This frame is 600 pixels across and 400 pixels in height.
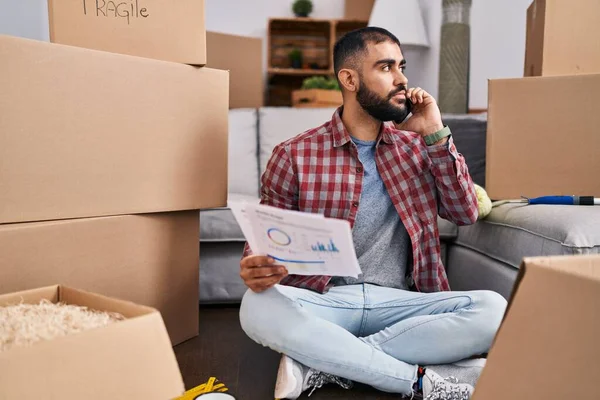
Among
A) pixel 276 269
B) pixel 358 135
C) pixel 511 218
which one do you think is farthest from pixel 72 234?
pixel 511 218

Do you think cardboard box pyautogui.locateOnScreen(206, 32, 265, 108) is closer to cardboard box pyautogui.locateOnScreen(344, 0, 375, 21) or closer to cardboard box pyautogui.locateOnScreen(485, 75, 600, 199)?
cardboard box pyautogui.locateOnScreen(344, 0, 375, 21)

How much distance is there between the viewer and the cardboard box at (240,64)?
2570 mm

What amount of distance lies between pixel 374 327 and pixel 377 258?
6.2 inches

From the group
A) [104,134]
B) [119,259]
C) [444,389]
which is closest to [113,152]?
[104,134]

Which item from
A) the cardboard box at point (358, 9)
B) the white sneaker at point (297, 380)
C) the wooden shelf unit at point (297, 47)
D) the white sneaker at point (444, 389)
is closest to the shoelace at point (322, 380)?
the white sneaker at point (297, 380)

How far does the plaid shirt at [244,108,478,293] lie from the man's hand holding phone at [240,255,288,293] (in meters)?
0.16

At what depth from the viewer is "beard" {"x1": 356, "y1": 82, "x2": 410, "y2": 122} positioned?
1322 mm

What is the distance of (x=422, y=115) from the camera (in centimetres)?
130

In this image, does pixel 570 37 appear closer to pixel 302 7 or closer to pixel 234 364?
pixel 234 364

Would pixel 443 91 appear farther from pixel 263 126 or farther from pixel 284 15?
pixel 284 15

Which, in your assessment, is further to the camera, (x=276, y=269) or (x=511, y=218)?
(x=511, y=218)

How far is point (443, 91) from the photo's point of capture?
2326 mm

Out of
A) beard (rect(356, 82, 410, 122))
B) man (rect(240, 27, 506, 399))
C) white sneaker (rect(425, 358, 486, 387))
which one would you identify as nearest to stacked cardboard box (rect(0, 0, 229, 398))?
man (rect(240, 27, 506, 399))

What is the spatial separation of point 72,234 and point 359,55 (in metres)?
0.77
